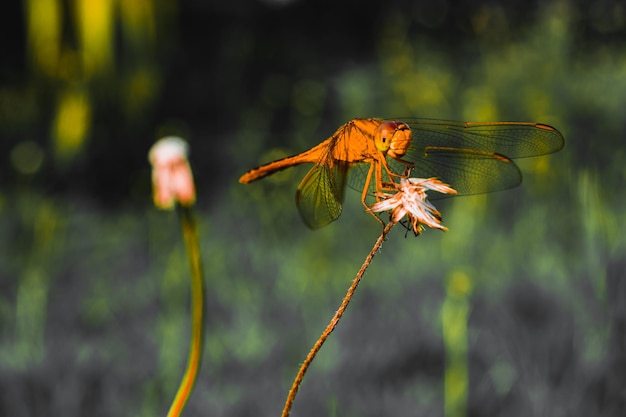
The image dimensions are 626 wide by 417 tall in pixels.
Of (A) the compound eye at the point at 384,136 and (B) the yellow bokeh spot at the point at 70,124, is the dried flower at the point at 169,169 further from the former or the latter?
(B) the yellow bokeh spot at the point at 70,124

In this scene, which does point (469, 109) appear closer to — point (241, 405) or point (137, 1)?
point (137, 1)

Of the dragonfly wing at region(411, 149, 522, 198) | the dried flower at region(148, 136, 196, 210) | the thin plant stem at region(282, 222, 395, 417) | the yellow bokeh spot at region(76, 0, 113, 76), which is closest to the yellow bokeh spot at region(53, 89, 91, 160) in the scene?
the yellow bokeh spot at region(76, 0, 113, 76)

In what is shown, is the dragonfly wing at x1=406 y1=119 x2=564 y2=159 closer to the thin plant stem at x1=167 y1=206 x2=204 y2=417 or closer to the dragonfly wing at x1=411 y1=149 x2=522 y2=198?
the dragonfly wing at x1=411 y1=149 x2=522 y2=198

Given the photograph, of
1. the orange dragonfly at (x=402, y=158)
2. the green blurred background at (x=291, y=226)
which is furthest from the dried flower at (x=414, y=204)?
the green blurred background at (x=291, y=226)

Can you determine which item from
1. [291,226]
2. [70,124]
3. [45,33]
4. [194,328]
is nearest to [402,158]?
[194,328]

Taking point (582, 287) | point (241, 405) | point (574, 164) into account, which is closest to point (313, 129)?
point (574, 164)
